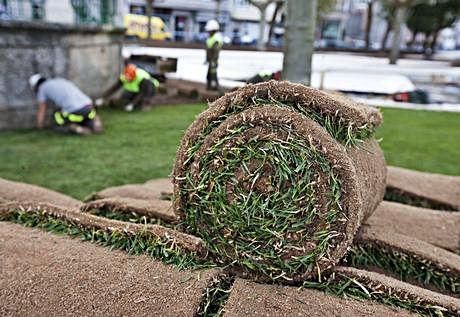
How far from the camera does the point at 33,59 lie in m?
7.49

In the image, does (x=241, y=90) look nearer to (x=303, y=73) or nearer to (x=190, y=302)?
(x=190, y=302)

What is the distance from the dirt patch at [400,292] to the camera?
1.60 m

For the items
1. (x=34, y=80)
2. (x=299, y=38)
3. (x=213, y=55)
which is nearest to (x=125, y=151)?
(x=34, y=80)

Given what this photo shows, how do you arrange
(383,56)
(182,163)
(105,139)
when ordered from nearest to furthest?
(182,163), (105,139), (383,56)

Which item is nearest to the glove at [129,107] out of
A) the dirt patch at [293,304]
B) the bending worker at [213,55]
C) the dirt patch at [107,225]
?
the bending worker at [213,55]

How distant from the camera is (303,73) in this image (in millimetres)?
5891

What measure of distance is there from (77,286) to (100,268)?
0.35ft

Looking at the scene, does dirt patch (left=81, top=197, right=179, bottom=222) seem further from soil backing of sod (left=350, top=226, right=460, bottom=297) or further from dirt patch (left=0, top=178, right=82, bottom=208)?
soil backing of sod (left=350, top=226, right=460, bottom=297)

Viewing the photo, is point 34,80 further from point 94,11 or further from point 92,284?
point 92,284

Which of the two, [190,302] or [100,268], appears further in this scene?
[100,268]

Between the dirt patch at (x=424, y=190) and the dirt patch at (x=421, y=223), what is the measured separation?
0.56 meters

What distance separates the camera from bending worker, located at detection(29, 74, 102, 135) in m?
6.97

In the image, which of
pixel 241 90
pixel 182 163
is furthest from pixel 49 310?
pixel 241 90

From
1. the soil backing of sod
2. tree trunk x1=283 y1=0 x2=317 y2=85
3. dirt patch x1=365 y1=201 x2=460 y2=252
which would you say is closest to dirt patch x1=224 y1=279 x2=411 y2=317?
the soil backing of sod
